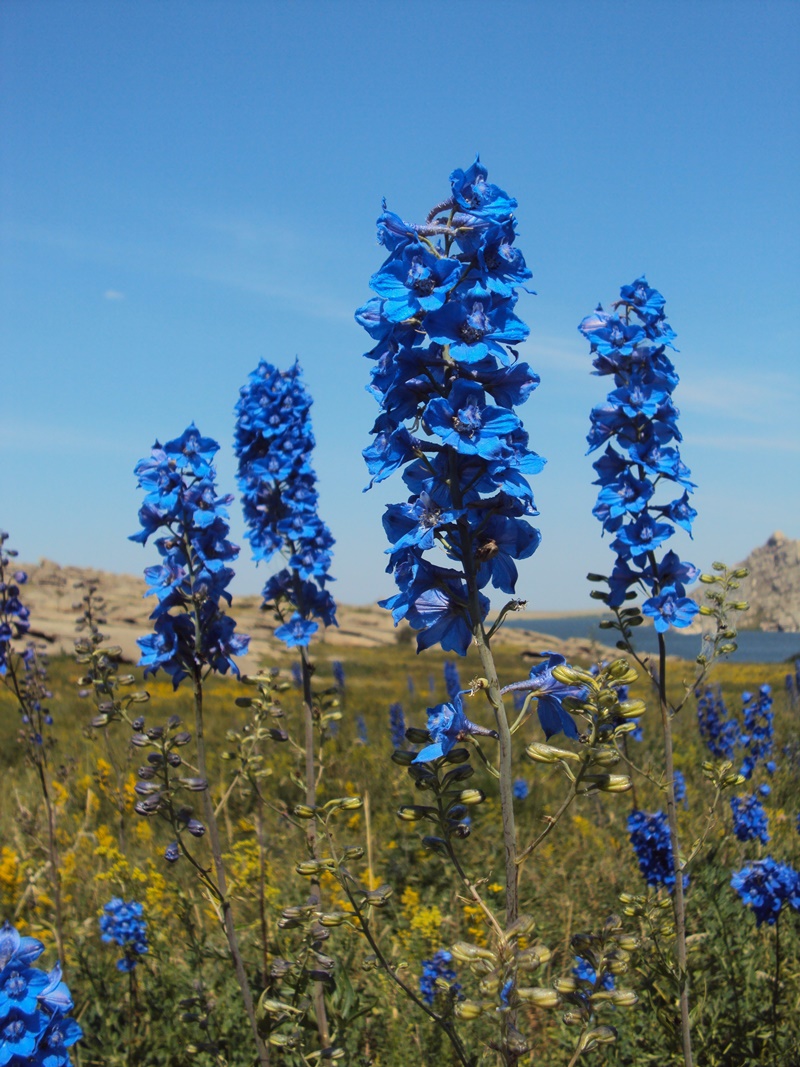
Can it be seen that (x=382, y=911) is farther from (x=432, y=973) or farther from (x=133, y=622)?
(x=133, y=622)

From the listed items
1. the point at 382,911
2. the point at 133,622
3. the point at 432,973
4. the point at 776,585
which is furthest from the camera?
the point at 776,585

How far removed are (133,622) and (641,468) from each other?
4250cm

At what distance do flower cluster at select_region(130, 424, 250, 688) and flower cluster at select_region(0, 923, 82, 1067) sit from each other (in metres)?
1.34

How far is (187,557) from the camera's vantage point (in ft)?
11.9

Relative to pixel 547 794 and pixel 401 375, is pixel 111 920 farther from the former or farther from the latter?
pixel 547 794

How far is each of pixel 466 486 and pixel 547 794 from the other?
6.86 metres

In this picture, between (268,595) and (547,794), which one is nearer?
(268,595)

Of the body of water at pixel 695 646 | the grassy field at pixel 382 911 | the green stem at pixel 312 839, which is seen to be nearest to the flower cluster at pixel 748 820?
the grassy field at pixel 382 911

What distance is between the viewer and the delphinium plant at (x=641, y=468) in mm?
3797

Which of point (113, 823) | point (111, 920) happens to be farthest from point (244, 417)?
point (113, 823)

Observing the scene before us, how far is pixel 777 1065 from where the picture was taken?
334cm

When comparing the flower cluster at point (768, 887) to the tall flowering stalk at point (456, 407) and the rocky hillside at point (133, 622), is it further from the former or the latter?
the rocky hillside at point (133, 622)

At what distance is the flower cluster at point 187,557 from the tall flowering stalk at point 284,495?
1143 millimetres

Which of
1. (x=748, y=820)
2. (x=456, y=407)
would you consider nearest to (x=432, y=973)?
(x=748, y=820)
